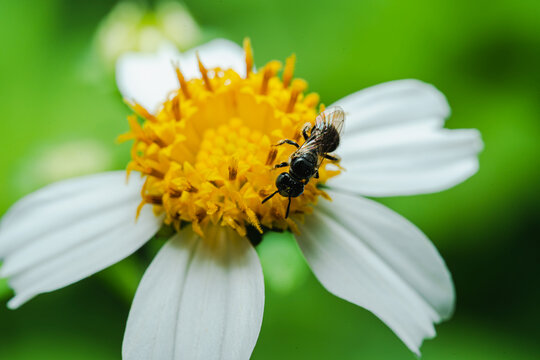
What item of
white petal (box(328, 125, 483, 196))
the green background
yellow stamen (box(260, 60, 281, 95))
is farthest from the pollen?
the green background

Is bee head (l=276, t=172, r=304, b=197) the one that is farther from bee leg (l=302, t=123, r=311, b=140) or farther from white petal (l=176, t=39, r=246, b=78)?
white petal (l=176, t=39, r=246, b=78)

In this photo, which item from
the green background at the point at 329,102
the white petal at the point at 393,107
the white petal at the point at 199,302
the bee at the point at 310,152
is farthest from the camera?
the green background at the point at 329,102

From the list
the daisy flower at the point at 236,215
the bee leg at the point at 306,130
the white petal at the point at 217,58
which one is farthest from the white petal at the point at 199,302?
the white petal at the point at 217,58

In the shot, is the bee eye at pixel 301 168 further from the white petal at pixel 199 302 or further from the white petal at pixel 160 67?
the white petal at pixel 160 67

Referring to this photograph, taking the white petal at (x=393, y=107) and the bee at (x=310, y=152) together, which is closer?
the bee at (x=310, y=152)

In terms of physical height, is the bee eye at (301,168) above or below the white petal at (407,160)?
above

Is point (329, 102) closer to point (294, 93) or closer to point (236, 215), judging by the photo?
point (294, 93)

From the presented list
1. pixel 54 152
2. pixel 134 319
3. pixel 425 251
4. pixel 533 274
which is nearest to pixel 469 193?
pixel 533 274
